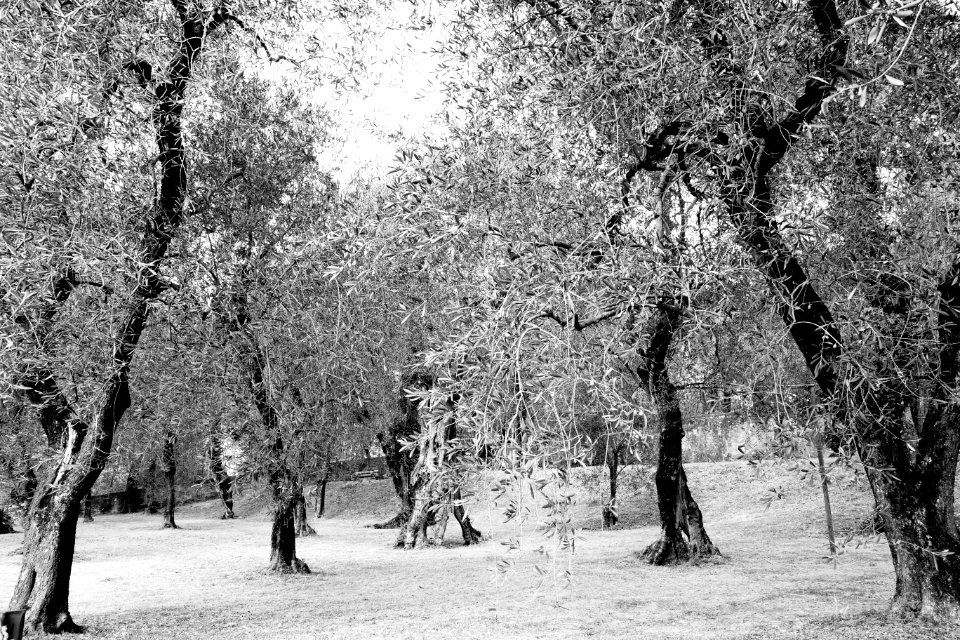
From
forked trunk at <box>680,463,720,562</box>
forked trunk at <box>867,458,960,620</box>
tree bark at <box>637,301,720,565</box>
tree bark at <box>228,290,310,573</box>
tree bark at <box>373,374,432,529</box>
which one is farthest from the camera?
tree bark at <box>373,374,432,529</box>

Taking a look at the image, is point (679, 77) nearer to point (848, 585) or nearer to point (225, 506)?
point (848, 585)

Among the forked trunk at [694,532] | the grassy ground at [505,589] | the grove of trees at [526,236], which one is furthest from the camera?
the forked trunk at [694,532]

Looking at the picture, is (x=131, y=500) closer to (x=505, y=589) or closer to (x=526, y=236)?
(x=505, y=589)

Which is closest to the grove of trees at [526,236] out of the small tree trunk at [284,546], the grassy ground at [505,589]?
the grassy ground at [505,589]

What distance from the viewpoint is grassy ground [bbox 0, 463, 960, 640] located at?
10.7m

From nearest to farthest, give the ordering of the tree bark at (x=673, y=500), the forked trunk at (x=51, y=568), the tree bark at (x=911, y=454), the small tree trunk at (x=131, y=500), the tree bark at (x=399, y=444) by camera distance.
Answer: the tree bark at (x=911, y=454)
the forked trunk at (x=51, y=568)
the tree bark at (x=673, y=500)
the tree bark at (x=399, y=444)
the small tree trunk at (x=131, y=500)

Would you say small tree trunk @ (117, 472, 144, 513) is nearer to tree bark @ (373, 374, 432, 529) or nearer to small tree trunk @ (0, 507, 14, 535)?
→ small tree trunk @ (0, 507, 14, 535)

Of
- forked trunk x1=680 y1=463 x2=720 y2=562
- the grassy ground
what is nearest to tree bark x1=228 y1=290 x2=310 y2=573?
the grassy ground

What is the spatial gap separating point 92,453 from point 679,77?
9590 millimetres

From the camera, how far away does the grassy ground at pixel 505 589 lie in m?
10.7

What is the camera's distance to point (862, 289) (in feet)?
25.5

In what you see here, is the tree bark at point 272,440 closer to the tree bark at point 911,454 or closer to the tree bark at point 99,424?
the tree bark at point 99,424

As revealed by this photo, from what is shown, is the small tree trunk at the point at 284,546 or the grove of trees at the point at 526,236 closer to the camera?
the grove of trees at the point at 526,236

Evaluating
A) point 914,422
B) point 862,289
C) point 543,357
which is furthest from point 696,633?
point 543,357
